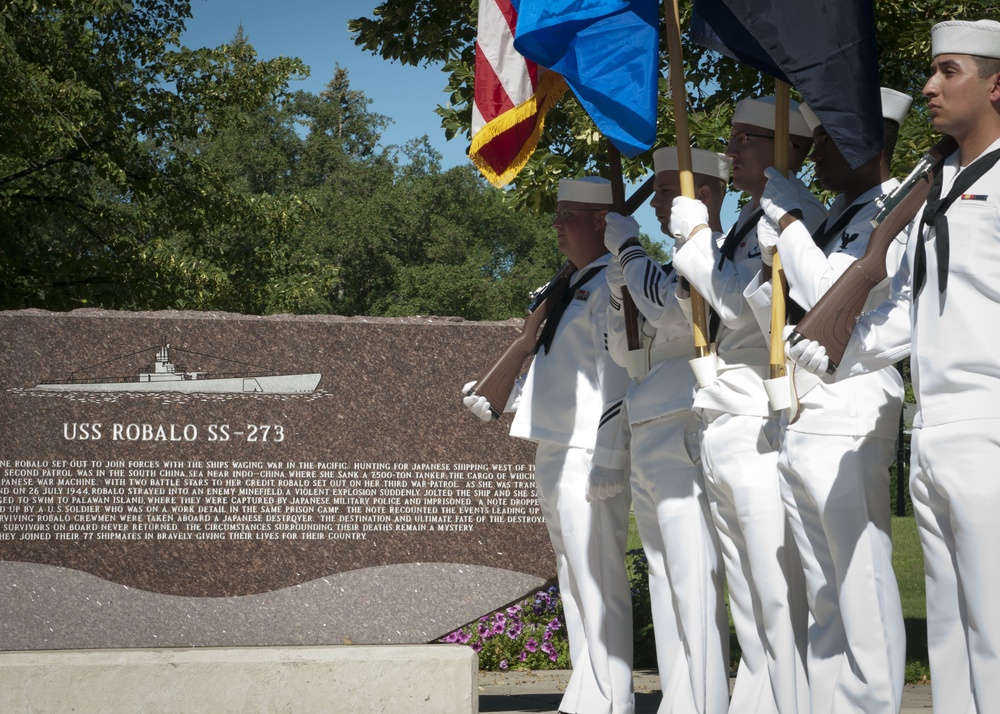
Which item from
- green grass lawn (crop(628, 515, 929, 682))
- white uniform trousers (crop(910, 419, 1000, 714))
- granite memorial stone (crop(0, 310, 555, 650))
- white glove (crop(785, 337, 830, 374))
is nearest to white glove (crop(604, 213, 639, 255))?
white glove (crop(785, 337, 830, 374))

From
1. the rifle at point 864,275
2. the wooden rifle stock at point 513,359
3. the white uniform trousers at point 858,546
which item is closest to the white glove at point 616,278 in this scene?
the wooden rifle stock at point 513,359

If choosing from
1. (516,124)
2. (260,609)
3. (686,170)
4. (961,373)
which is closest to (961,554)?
(961,373)

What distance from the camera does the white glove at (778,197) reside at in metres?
3.79

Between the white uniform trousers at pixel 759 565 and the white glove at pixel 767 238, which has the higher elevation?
the white glove at pixel 767 238

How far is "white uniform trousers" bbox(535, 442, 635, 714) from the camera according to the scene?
502 cm

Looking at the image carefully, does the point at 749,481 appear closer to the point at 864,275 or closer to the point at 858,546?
the point at 858,546

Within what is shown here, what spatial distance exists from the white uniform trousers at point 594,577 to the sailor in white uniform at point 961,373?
80.4 inches

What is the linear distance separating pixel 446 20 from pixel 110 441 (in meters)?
3.67

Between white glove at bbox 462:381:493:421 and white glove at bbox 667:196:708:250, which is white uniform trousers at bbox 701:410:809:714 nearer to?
white glove at bbox 667:196:708:250

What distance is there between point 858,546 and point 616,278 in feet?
4.82

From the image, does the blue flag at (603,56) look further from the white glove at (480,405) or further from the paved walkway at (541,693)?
the paved walkway at (541,693)

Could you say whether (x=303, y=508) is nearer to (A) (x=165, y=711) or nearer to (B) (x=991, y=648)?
(A) (x=165, y=711)

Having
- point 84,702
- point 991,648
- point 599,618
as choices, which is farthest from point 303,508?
point 991,648

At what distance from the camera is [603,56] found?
14.8 ft
